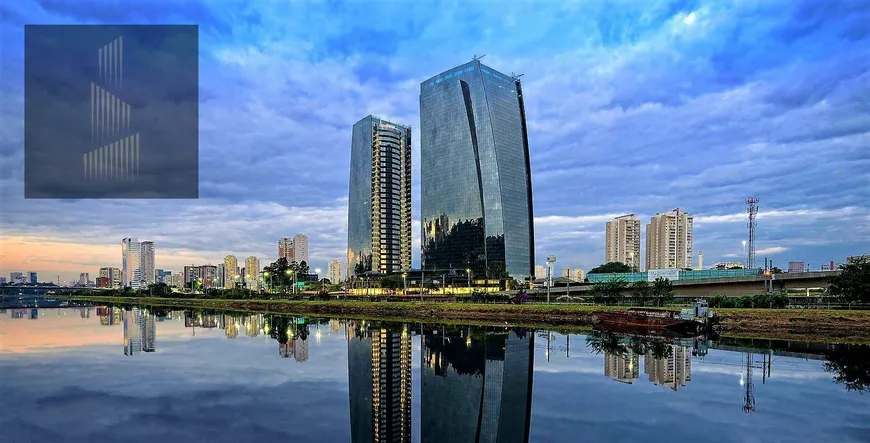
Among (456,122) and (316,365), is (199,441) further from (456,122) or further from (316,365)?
(456,122)

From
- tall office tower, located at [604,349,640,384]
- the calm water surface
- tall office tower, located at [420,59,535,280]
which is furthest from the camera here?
tall office tower, located at [420,59,535,280]

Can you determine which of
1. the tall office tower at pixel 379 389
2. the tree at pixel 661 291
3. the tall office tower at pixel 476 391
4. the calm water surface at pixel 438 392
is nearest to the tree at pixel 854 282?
the tree at pixel 661 291

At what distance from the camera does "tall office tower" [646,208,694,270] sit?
177 metres

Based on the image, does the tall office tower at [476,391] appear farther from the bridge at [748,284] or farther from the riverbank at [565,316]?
the bridge at [748,284]

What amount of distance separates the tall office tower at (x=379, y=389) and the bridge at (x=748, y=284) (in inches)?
2008

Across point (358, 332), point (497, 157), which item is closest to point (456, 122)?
point (497, 157)

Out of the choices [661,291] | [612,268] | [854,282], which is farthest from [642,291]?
[612,268]

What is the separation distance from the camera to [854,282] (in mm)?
49719

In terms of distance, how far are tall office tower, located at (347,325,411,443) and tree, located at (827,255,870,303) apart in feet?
153

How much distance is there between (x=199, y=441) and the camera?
48.9 ft

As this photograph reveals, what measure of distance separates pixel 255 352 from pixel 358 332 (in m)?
15.7

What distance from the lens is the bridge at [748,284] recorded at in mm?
66562

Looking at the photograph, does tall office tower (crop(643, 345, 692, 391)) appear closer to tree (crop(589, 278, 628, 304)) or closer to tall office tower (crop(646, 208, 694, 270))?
tree (crop(589, 278, 628, 304))

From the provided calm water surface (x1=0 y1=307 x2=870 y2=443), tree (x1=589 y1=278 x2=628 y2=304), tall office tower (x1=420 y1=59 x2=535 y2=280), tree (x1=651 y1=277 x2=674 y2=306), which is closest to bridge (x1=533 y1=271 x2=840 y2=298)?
tree (x1=651 y1=277 x2=674 y2=306)
